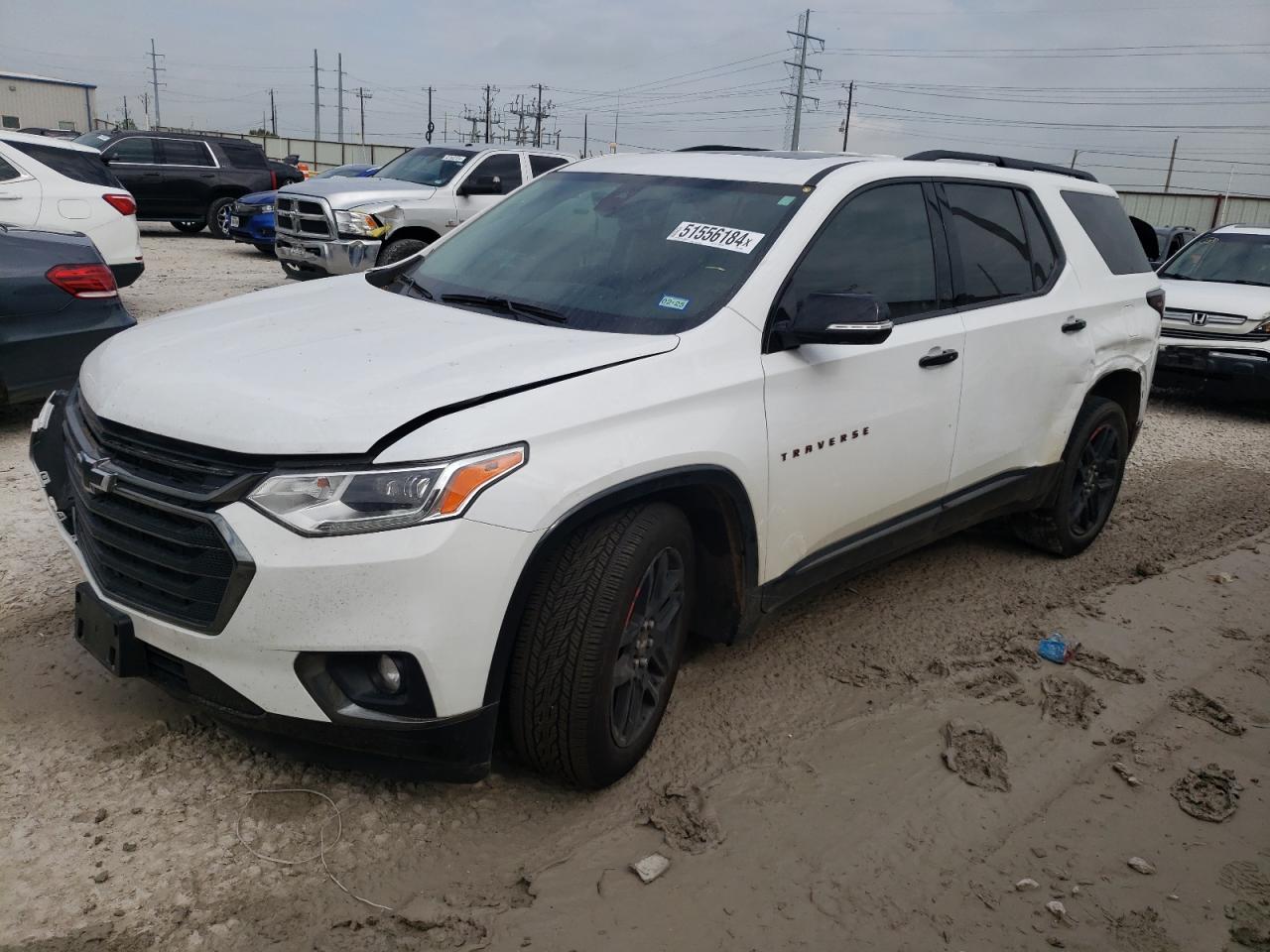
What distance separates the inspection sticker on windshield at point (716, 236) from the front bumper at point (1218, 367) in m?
7.52

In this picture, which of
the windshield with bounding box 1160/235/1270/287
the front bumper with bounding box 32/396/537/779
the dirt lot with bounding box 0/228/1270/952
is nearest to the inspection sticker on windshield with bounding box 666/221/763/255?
the front bumper with bounding box 32/396/537/779

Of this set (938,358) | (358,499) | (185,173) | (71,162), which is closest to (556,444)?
(358,499)

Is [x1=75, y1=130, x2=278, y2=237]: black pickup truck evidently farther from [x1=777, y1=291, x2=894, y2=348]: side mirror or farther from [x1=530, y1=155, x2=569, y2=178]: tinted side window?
[x1=777, y1=291, x2=894, y2=348]: side mirror

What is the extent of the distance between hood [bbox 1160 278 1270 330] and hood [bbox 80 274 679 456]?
26.1ft

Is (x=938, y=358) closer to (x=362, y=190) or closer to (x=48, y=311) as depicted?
(x=48, y=311)

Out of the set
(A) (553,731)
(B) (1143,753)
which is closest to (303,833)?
(A) (553,731)

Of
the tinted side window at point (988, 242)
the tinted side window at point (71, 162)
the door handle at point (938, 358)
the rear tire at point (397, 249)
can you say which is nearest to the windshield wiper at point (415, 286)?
the door handle at point (938, 358)

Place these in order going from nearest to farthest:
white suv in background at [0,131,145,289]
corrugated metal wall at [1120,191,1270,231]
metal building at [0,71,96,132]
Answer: white suv in background at [0,131,145,289]
corrugated metal wall at [1120,191,1270,231]
metal building at [0,71,96,132]

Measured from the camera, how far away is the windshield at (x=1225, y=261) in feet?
34.0

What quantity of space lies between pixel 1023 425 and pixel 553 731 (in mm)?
2740

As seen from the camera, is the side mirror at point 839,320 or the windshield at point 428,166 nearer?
the side mirror at point 839,320

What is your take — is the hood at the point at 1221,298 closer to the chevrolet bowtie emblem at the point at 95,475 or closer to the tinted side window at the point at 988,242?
the tinted side window at the point at 988,242

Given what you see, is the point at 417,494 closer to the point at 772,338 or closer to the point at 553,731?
the point at 553,731

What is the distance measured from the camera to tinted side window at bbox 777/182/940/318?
3.53 meters
